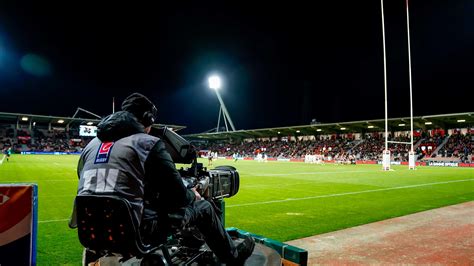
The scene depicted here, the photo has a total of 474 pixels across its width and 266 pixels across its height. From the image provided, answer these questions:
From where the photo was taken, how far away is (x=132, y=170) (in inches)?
93.7

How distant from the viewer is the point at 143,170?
241 cm

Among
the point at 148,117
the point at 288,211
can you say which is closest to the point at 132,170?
the point at 148,117

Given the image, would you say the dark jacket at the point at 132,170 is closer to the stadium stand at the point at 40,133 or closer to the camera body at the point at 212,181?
the camera body at the point at 212,181

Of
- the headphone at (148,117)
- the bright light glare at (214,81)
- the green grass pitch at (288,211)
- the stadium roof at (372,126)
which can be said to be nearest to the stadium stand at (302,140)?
the stadium roof at (372,126)

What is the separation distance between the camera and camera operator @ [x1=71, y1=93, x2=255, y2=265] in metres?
2.38

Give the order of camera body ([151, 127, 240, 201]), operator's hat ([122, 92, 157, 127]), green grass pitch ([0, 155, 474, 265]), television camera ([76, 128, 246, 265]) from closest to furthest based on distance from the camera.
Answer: television camera ([76, 128, 246, 265]) < operator's hat ([122, 92, 157, 127]) < camera body ([151, 127, 240, 201]) < green grass pitch ([0, 155, 474, 265])

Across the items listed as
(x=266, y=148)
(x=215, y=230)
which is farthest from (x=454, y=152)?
(x=215, y=230)

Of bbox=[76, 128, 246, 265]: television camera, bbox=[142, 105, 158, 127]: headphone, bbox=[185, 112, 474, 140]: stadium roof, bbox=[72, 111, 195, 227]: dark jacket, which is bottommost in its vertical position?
bbox=[76, 128, 246, 265]: television camera

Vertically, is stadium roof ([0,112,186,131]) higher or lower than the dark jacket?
→ higher

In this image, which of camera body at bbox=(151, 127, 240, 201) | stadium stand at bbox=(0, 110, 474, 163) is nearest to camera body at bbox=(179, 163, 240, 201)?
camera body at bbox=(151, 127, 240, 201)

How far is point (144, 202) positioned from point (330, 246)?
331 centimetres

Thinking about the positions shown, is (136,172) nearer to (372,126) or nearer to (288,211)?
(288,211)

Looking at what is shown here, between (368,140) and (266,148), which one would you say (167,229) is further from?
(266,148)

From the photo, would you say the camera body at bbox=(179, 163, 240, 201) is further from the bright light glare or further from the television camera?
the bright light glare
